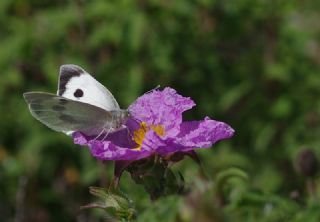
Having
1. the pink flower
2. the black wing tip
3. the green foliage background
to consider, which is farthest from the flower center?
the green foliage background

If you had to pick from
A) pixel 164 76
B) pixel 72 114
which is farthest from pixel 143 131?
pixel 164 76

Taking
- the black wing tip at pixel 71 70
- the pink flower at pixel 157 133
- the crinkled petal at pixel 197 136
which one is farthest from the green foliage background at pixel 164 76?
the crinkled petal at pixel 197 136

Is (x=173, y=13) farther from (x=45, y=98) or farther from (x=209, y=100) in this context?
(x=45, y=98)

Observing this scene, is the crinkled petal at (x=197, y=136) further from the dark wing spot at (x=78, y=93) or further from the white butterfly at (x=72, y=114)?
the dark wing spot at (x=78, y=93)

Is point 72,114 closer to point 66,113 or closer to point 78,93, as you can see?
point 66,113

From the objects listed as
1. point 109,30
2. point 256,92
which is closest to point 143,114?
point 109,30
